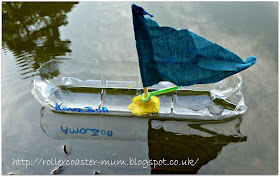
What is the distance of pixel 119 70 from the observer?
2.88 m

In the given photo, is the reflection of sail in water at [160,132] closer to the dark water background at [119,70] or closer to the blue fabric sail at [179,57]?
the dark water background at [119,70]

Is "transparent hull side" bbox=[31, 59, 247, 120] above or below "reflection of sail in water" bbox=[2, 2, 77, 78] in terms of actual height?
below

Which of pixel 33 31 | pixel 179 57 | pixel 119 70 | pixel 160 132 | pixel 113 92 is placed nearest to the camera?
pixel 179 57

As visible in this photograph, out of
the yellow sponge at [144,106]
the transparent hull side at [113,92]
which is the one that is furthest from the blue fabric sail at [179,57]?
the transparent hull side at [113,92]

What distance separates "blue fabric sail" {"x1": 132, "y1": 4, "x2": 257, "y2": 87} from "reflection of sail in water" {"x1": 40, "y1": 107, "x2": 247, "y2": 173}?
523mm

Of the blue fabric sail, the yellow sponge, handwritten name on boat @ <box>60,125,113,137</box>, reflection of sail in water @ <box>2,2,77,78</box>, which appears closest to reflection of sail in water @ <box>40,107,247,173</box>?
handwritten name on boat @ <box>60,125,113,137</box>

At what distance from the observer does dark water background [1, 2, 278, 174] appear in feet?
7.40

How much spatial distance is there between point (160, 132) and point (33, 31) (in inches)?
94.9

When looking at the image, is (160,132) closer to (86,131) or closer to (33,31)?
(86,131)

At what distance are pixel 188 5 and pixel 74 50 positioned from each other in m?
1.93

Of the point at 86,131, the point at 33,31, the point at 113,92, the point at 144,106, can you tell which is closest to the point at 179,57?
the point at 144,106

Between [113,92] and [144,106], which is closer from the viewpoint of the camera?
[144,106]

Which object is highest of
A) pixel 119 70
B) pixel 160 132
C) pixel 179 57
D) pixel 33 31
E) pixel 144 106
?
pixel 33 31

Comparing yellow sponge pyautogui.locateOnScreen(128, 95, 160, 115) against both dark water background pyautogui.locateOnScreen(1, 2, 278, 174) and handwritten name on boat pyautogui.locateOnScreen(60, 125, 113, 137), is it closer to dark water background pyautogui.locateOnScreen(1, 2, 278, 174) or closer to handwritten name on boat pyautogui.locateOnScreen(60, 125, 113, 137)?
dark water background pyautogui.locateOnScreen(1, 2, 278, 174)
